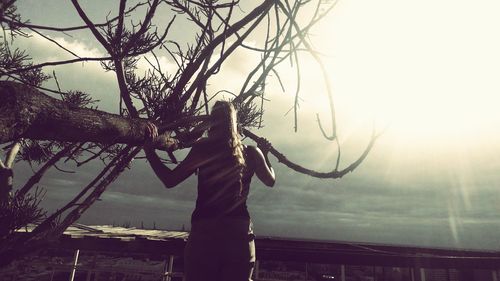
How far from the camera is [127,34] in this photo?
2652mm

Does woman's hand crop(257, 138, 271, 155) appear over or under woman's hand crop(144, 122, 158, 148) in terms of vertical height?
over

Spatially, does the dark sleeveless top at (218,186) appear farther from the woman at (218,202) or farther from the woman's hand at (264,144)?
the woman's hand at (264,144)

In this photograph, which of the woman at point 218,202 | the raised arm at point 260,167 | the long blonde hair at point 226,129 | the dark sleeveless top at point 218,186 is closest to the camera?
the woman at point 218,202

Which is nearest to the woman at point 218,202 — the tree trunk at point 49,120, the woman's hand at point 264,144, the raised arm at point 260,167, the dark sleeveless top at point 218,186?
the dark sleeveless top at point 218,186

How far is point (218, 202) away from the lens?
195cm

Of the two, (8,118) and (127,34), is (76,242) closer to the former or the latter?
(127,34)

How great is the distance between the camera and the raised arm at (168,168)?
1630mm

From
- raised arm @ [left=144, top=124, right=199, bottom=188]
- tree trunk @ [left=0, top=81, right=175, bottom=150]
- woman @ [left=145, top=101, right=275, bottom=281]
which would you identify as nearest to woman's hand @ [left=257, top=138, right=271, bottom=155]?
woman @ [left=145, top=101, right=275, bottom=281]

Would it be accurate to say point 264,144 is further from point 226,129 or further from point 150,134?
point 150,134


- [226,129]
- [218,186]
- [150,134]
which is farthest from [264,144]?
[150,134]

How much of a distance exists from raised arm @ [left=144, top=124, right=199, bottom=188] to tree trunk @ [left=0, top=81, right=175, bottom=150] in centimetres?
19

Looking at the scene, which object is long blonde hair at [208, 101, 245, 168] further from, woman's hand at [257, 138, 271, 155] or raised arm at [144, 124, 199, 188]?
woman's hand at [257, 138, 271, 155]

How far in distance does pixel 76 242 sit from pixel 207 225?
4.04m

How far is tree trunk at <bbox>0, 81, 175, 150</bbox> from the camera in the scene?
0.84 m
